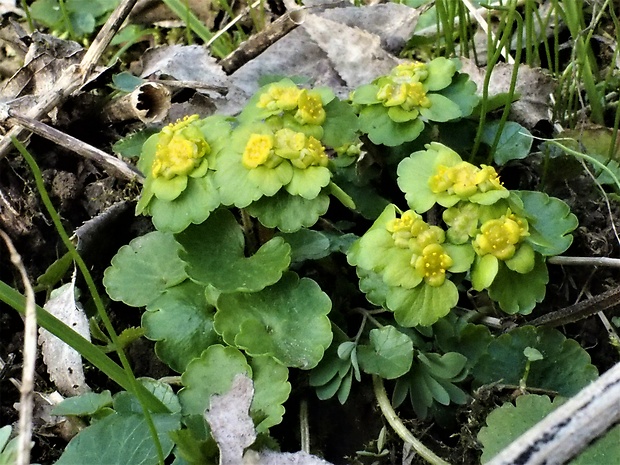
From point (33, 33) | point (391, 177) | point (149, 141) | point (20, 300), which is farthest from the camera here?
point (33, 33)

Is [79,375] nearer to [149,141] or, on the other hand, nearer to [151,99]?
[149,141]

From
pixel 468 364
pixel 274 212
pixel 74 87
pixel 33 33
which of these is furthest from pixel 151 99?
pixel 468 364

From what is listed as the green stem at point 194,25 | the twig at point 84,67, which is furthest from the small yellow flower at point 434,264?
the green stem at point 194,25

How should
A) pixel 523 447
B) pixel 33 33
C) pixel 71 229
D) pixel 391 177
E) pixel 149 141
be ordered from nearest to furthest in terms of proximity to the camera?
pixel 523 447 → pixel 149 141 → pixel 391 177 → pixel 71 229 → pixel 33 33

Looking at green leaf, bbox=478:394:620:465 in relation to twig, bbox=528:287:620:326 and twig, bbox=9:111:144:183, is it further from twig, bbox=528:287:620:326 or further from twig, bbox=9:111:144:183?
twig, bbox=9:111:144:183

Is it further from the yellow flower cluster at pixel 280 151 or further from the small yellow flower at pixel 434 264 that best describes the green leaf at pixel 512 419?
the yellow flower cluster at pixel 280 151

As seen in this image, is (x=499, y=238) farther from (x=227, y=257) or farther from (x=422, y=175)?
(x=227, y=257)
